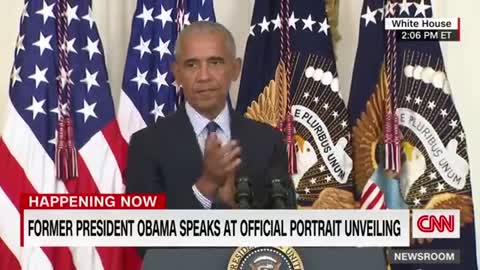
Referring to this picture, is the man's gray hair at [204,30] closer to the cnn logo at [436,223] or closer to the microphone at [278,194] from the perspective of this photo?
the microphone at [278,194]

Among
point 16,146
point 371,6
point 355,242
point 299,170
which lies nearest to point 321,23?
point 371,6

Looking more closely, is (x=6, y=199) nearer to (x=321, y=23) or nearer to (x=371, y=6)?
(x=321, y=23)

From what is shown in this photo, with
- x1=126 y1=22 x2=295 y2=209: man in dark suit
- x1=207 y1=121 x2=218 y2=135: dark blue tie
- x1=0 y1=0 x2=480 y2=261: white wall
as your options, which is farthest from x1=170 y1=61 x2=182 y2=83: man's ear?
x1=0 y1=0 x2=480 y2=261: white wall

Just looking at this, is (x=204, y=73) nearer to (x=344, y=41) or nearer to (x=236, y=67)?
(x=236, y=67)

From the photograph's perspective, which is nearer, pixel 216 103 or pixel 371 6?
pixel 216 103

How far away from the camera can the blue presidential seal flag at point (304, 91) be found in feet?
6.54

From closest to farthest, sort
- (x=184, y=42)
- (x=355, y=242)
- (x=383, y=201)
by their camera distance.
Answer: (x=355, y=242)
(x=184, y=42)
(x=383, y=201)

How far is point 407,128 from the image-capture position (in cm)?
199

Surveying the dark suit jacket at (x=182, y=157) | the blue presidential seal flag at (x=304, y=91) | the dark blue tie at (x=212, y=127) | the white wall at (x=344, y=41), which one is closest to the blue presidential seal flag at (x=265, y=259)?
the dark suit jacket at (x=182, y=157)

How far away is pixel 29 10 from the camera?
1979mm

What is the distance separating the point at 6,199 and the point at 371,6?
99 cm

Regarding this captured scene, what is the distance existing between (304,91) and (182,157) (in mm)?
375

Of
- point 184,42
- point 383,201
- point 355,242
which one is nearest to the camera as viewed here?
point 355,242

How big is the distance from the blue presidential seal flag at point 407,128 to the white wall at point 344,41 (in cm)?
7
